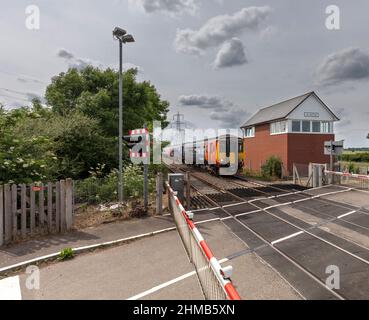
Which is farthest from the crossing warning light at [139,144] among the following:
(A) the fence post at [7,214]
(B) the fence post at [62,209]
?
(A) the fence post at [7,214]

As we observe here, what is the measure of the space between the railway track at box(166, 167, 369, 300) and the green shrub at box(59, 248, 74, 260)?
4005 millimetres

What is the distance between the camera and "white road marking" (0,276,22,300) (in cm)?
441

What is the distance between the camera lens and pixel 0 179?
7570 mm

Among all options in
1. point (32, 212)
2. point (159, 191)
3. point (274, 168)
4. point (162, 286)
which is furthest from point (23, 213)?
point (274, 168)

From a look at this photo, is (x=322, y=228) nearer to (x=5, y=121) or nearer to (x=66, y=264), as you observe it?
(x=66, y=264)

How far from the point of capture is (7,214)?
22.0 feet

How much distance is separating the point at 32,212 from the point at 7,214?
55cm

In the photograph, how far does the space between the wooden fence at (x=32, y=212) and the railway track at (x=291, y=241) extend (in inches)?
176

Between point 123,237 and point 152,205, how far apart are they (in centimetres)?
329

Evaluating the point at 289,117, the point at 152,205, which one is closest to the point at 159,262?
the point at 152,205

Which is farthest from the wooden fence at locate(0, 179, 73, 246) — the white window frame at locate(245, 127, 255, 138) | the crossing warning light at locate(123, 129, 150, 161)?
the white window frame at locate(245, 127, 255, 138)

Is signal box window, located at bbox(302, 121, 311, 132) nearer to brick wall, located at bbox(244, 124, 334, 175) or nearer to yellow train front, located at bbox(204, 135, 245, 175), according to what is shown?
brick wall, located at bbox(244, 124, 334, 175)

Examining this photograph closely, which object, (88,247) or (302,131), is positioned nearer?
(88,247)

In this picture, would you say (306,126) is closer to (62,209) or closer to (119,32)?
(119,32)
